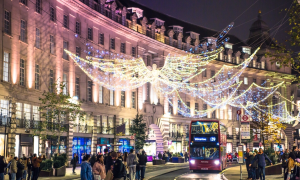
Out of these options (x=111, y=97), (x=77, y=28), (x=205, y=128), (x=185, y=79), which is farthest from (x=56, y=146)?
(x=185, y=79)

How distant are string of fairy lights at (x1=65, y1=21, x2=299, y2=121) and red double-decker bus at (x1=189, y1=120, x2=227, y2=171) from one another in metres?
14.5

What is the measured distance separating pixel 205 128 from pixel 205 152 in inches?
74.7

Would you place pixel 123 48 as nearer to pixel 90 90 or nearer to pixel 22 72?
pixel 90 90

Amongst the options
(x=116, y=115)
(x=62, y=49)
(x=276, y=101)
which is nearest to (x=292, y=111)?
(x=276, y=101)

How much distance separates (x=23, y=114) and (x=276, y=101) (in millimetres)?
63555

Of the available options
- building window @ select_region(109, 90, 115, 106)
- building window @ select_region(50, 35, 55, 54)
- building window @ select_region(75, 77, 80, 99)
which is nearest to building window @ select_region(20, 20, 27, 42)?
building window @ select_region(50, 35, 55, 54)

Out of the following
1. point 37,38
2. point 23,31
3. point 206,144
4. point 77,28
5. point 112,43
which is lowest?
→ point 206,144

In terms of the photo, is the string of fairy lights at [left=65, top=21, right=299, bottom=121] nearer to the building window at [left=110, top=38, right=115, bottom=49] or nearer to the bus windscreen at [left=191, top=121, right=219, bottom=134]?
the building window at [left=110, top=38, right=115, bottom=49]

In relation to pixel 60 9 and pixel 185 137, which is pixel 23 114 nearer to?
pixel 60 9

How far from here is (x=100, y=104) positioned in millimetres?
52500

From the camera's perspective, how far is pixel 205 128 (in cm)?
3459

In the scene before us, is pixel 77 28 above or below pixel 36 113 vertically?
above

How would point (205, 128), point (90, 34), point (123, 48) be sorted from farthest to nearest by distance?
point (123, 48) → point (90, 34) → point (205, 128)

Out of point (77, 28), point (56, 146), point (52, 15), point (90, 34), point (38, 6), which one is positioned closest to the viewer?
point (38, 6)
